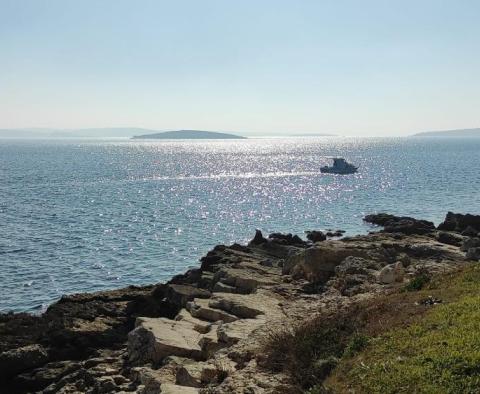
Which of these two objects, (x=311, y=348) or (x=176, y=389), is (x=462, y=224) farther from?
(x=176, y=389)

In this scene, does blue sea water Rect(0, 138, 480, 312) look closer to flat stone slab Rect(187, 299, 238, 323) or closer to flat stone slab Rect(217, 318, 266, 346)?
flat stone slab Rect(187, 299, 238, 323)

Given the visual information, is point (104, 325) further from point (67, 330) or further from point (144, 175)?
point (144, 175)

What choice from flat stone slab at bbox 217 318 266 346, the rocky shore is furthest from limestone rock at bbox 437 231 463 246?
flat stone slab at bbox 217 318 266 346

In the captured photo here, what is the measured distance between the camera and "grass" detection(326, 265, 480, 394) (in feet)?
36.7

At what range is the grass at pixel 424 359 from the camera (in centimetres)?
1118

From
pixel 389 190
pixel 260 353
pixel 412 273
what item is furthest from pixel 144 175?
pixel 260 353

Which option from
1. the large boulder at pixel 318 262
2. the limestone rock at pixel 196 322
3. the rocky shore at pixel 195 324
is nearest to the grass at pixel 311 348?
the rocky shore at pixel 195 324

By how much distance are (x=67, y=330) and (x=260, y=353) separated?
10260 mm

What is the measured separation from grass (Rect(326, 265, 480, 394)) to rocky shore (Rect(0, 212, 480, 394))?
213 cm

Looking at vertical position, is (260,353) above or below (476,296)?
below

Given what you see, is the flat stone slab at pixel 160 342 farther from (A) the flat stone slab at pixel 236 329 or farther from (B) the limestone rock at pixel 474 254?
(B) the limestone rock at pixel 474 254

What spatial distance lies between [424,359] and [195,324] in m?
12.0

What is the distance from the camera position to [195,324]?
22.4 m

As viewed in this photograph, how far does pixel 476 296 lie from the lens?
1652 cm
